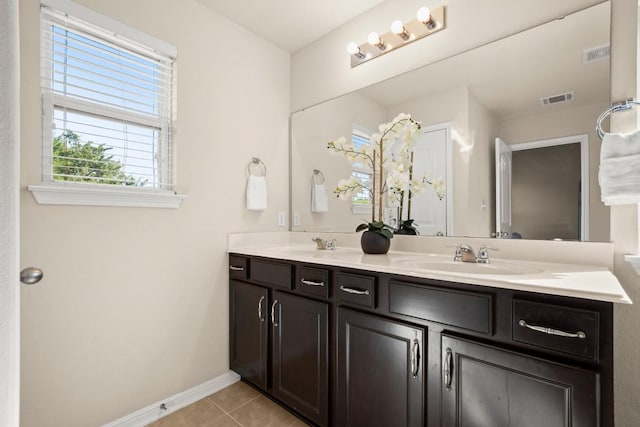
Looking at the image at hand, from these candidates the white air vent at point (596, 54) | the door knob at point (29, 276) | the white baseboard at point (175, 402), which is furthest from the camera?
the white baseboard at point (175, 402)

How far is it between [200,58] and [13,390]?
201cm

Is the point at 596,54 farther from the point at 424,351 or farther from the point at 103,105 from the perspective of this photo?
the point at 103,105

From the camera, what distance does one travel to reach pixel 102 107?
1595mm

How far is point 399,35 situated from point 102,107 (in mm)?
1689

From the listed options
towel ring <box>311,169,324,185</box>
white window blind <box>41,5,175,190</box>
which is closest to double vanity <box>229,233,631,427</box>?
towel ring <box>311,169,324,185</box>

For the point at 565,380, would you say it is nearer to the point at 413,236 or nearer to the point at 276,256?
the point at 413,236

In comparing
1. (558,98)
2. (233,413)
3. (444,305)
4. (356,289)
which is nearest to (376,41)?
(558,98)

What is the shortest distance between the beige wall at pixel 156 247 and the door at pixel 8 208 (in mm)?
1260

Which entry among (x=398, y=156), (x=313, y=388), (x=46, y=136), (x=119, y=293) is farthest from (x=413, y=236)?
(x=46, y=136)

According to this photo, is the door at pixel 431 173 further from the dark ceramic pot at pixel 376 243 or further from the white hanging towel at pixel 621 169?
the white hanging towel at pixel 621 169

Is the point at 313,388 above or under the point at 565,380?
under

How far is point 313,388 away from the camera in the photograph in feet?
5.09

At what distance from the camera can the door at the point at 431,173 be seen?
5.67 ft

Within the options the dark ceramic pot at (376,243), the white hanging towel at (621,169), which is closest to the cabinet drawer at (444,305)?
the dark ceramic pot at (376,243)
